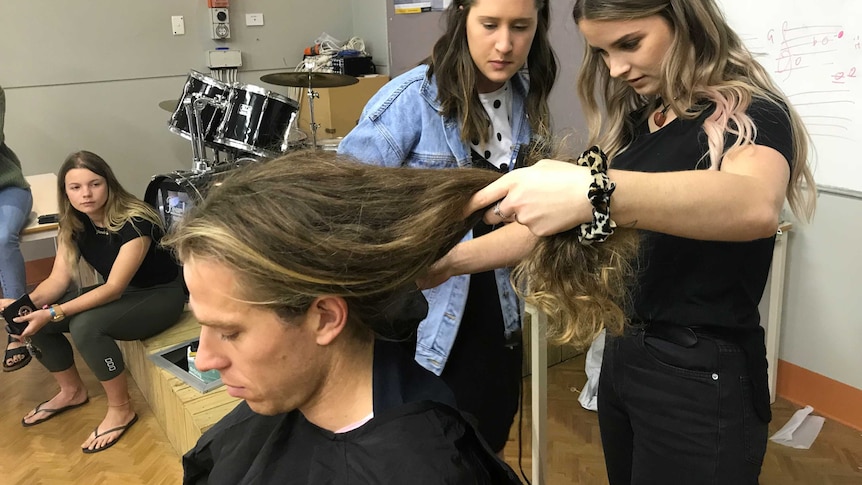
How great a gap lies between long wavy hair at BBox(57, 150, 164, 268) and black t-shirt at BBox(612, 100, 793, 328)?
84.9 inches

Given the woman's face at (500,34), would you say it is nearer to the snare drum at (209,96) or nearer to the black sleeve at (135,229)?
the black sleeve at (135,229)

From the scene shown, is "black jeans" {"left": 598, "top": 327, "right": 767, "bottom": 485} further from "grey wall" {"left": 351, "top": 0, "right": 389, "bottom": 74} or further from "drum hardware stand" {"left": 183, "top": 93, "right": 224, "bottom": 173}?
"grey wall" {"left": 351, "top": 0, "right": 389, "bottom": 74}

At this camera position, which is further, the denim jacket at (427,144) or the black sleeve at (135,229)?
the black sleeve at (135,229)

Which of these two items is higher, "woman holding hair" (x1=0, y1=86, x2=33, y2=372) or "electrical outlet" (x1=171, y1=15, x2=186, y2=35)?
"electrical outlet" (x1=171, y1=15, x2=186, y2=35)

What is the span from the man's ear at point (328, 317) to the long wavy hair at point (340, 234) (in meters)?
0.01

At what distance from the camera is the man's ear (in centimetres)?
83

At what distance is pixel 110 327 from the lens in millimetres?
2578

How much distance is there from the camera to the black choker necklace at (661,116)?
1.10 m

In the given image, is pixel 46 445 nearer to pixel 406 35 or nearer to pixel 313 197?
pixel 313 197

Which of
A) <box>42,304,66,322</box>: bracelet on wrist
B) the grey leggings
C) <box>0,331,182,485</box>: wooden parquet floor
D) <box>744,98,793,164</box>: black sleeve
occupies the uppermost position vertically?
<box>744,98,793,164</box>: black sleeve

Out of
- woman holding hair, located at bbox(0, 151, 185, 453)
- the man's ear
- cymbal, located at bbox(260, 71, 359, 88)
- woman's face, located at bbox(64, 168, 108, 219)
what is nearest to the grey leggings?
woman holding hair, located at bbox(0, 151, 185, 453)

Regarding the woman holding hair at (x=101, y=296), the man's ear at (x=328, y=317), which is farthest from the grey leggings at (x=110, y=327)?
the man's ear at (x=328, y=317)

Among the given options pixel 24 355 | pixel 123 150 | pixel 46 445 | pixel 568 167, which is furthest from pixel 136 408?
pixel 568 167

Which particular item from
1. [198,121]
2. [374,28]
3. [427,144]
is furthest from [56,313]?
[374,28]
